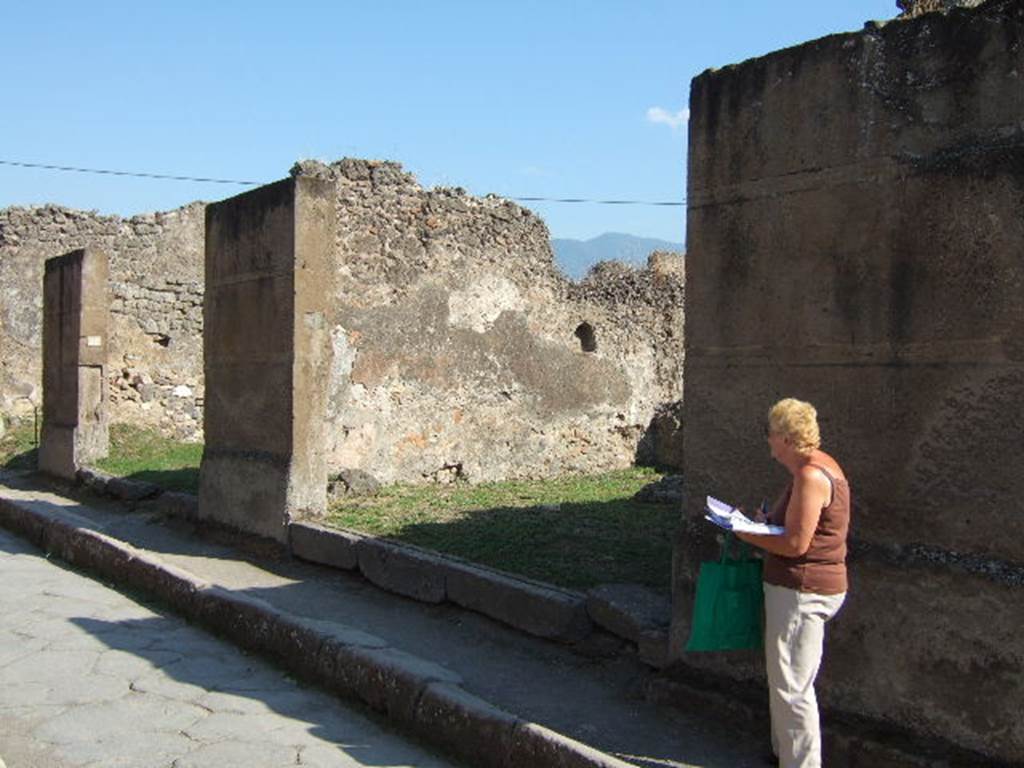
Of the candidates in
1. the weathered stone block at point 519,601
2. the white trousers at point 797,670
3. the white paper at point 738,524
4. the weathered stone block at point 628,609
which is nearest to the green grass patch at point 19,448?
the weathered stone block at point 519,601

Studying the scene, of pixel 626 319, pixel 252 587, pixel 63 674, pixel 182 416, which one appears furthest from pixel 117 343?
pixel 63 674

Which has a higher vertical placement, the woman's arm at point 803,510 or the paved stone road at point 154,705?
the woman's arm at point 803,510

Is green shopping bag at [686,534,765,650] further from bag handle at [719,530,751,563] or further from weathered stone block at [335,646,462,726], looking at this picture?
weathered stone block at [335,646,462,726]

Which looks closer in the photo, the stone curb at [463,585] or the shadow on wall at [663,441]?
the stone curb at [463,585]

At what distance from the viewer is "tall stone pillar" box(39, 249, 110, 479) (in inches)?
448

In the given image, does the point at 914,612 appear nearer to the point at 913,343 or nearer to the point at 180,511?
the point at 913,343

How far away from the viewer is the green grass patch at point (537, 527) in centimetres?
555

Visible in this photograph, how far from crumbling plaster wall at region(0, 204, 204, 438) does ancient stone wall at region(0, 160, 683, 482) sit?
28 millimetres

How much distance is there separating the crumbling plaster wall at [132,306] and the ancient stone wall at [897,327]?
35.7ft

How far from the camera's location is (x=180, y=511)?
339 inches

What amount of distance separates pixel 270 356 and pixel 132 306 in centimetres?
695

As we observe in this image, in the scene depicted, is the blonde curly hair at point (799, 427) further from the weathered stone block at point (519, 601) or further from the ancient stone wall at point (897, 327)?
the weathered stone block at point (519, 601)

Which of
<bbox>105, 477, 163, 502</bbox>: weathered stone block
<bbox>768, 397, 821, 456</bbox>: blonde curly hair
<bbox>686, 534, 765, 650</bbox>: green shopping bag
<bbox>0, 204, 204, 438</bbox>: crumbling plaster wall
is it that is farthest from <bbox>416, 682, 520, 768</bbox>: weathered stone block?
<bbox>0, 204, 204, 438</bbox>: crumbling plaster wall

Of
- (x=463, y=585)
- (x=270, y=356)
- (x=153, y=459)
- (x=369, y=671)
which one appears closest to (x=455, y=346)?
(x=270, y=356)
